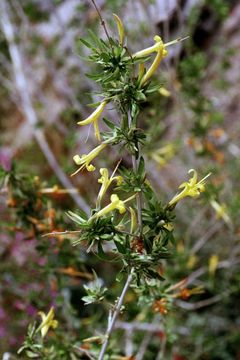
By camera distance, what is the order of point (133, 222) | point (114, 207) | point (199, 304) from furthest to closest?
1. point (199, 304)
2. point (133, 222)
3. point (114, 207)

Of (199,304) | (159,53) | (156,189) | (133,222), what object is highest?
(159,53)

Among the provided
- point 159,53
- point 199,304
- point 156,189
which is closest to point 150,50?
point 159,53

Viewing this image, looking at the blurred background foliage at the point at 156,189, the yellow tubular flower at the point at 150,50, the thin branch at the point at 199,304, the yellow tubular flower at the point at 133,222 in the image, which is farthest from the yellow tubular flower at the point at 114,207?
the thin branch at the point at 199,304

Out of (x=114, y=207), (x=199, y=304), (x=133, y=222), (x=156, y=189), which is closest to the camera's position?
(x=114, y=207)

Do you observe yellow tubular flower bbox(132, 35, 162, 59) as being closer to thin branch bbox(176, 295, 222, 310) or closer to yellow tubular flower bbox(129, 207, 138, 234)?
yellow tubular flower bbox(129, 207, 138, 234)

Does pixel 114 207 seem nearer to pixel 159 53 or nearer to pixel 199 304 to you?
pixel 159 53

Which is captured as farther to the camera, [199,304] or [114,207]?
[199,304]

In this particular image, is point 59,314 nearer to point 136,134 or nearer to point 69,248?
point 69,248

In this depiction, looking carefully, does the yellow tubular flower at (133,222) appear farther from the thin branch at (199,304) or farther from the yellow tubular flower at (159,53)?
the thin branch at (199,304)

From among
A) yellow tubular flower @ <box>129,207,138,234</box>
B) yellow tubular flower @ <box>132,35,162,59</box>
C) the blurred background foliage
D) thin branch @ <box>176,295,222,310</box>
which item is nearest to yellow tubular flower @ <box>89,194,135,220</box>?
yellow tubular flower @ <box>129,207,138,234</box>

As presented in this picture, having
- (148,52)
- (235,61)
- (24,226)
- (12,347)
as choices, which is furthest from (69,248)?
(235,61)
